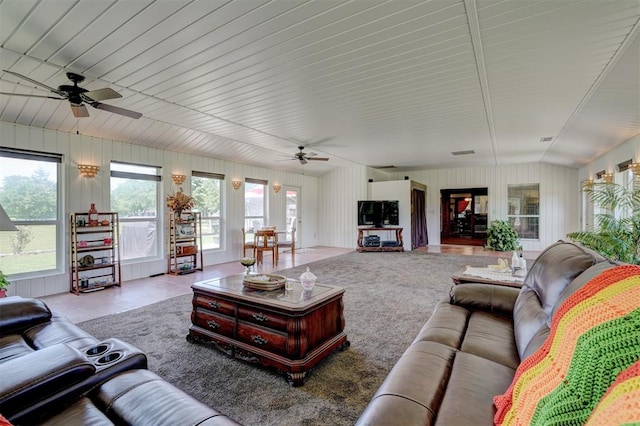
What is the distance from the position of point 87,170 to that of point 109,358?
445 cm

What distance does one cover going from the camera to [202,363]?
2404 millimetres

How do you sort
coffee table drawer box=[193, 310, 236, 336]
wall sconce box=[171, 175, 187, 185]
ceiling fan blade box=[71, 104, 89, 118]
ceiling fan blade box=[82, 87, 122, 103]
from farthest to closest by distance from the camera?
wall sconce box=[171, 175, 187, 185]
ceiling fan blade box=[71, 104, 89, 118]
ceiling fan blade box=[82, 87, 122, 103]
coffee table drawer box=[193, 310, 236, 336]

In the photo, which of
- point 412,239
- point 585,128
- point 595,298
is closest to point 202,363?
point 595,298

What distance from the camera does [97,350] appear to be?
1.58 meters

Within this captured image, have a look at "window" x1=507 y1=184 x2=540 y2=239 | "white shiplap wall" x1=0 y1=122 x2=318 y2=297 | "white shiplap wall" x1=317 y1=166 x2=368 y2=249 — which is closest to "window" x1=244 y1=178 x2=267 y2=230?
"white shiplap wall" x1=0 y1=122 x2=318 y2=297

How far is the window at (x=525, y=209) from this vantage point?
9.01 m

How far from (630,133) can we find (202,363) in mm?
6840

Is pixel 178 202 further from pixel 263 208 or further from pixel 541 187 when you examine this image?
pixel 541 187

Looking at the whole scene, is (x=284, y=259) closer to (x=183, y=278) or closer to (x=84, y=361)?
(x=183, y=278)

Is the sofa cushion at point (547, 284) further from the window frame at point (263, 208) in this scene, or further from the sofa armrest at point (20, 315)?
the window frame at point (263, 208)

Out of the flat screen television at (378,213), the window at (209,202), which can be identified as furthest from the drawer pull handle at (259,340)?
the flat screen television at (378,213)

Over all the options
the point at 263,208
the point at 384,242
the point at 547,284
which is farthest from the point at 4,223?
the point at 384,242

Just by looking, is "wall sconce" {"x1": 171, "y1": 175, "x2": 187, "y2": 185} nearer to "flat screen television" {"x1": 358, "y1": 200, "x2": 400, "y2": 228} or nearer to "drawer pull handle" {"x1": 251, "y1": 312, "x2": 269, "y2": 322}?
"drawer pull handle" {"x1": 251, "y1": 312, "x2": 269, "y2": 322}

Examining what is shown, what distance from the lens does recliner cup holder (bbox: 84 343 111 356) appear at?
156 cm
